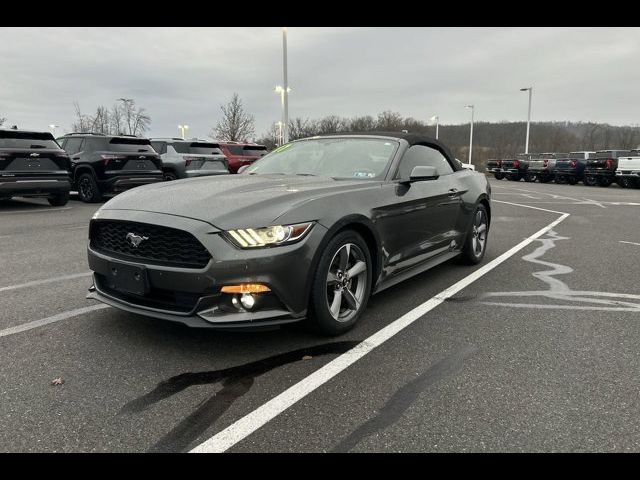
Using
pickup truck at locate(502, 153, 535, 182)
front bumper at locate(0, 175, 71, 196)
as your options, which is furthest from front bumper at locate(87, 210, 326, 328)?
pickup truck at locate(502, 153, 535, 182)

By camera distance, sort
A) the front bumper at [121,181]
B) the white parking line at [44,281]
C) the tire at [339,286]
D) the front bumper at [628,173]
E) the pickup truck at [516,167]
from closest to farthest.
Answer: the tire at [339,286]
the white parking line at [44,281]
the front bumper at [121,181]
the front bumper at [628,173]
the pickup truck at [516,167]

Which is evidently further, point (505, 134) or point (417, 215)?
point (505, 134)

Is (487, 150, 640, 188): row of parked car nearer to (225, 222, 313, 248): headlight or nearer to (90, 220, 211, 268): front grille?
(225, 222, 313, 248): headlight

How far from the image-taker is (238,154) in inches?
674

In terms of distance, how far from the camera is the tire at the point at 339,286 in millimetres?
3287

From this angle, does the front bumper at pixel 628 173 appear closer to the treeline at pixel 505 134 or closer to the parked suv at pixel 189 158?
the parked suv at pixel 189 158

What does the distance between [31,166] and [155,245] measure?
9322mm

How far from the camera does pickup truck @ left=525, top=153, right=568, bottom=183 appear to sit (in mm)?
29078

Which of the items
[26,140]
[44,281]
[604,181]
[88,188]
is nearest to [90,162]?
[88,188]

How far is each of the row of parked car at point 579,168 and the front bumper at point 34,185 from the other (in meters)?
23.6

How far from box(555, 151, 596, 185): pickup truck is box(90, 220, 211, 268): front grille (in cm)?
2781

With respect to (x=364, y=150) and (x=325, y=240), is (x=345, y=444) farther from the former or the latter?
(x=364, y=150)

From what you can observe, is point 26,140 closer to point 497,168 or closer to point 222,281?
point 222,281

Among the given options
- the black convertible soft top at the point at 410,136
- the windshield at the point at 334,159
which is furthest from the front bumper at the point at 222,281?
the black convertible soft top at the point at 410,136
